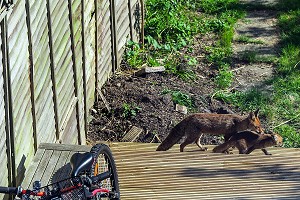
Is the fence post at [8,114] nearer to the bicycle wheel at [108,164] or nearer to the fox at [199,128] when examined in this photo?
the bicycle wheel at [108,164]

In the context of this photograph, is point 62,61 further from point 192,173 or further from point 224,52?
point 224,52

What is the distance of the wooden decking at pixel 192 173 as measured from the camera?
892 centimetres

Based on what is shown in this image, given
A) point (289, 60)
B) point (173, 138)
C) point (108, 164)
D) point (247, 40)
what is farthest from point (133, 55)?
point (108, 164)

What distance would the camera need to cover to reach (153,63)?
14.5 meters

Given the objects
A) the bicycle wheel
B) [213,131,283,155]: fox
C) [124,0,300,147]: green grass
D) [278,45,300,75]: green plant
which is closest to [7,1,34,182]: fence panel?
the bicycle wheel

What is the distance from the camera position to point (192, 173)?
31.5ft

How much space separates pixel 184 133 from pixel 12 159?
344 cm

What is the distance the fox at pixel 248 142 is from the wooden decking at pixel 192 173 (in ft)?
1.88

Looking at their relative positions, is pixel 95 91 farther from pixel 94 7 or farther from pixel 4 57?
pixel 4 57

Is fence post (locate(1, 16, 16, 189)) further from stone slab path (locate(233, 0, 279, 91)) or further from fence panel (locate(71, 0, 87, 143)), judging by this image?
stone slab path (locate(233, 0, 279, 91))

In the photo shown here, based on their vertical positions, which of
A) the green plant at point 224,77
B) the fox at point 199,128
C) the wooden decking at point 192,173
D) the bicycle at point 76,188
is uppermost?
the bicycle at point 76,188

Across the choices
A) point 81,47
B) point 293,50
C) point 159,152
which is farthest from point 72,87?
point 293,50

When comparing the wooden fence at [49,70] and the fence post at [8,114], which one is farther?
the wooden fence at [49,70]

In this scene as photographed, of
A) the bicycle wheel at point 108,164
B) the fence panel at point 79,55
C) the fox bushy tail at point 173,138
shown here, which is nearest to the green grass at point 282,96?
the fox bushy tail at point 173,138
